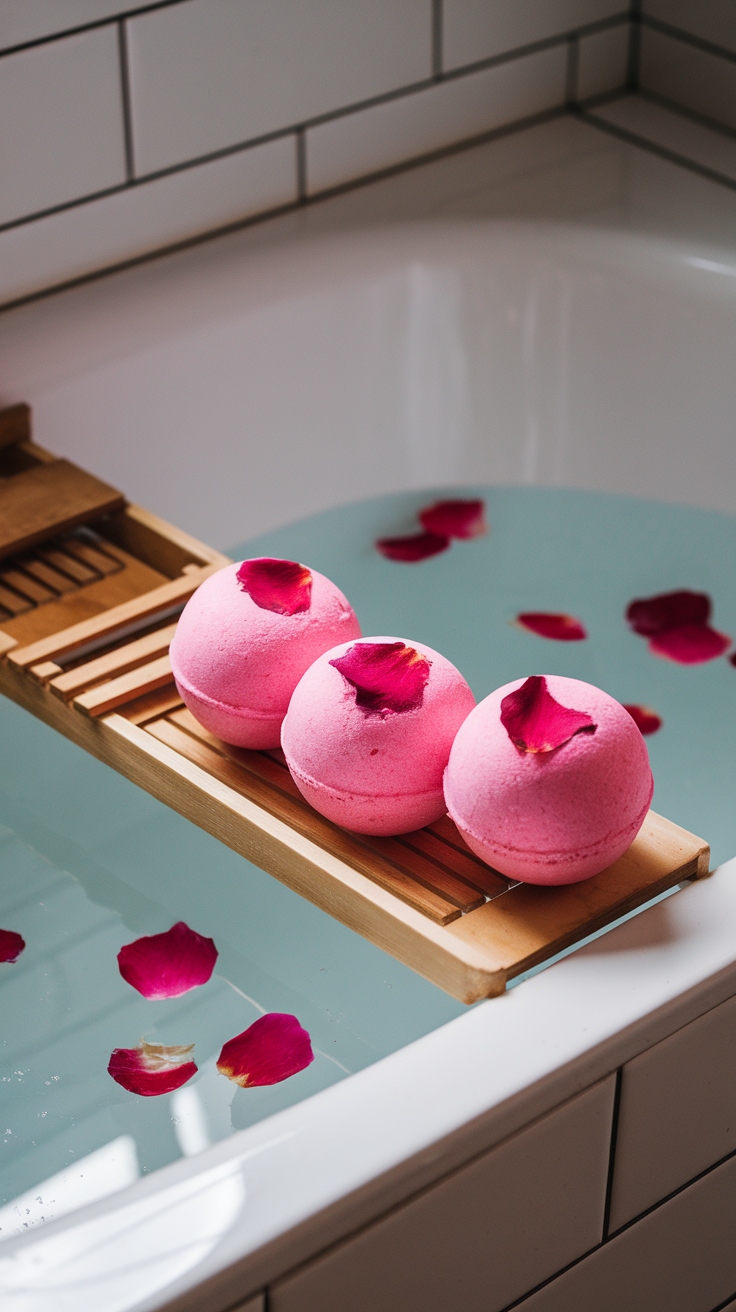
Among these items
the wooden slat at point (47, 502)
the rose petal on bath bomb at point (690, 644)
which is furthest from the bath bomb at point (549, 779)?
the rose petal on bath bomb at point (690, 644)

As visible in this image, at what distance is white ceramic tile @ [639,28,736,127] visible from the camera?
4.87 feet

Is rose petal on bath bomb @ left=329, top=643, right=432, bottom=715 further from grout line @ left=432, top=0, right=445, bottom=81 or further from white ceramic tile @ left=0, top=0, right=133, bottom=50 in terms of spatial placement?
grout line @ left=432, top=0, right=445, bottom=81

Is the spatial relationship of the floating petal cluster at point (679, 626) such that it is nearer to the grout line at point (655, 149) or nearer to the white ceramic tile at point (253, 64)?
the grout line at point (655, 149)

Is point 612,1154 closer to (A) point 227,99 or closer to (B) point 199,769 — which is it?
(B) point 199,769

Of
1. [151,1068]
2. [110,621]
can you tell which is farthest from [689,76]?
[151,1068]

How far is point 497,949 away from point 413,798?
88 millimetres

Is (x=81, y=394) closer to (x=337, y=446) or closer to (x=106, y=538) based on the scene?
(x=106, y=538)

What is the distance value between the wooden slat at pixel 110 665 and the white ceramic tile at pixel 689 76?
94cm

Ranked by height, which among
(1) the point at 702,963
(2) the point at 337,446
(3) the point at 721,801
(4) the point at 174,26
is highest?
(4) the point at 174,26

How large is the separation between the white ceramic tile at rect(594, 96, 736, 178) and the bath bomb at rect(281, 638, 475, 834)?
0.95m

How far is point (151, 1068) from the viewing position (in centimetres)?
89

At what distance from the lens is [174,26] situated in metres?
1.23

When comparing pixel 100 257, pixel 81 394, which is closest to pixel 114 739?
pixel 81 394

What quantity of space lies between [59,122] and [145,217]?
0.43ft
